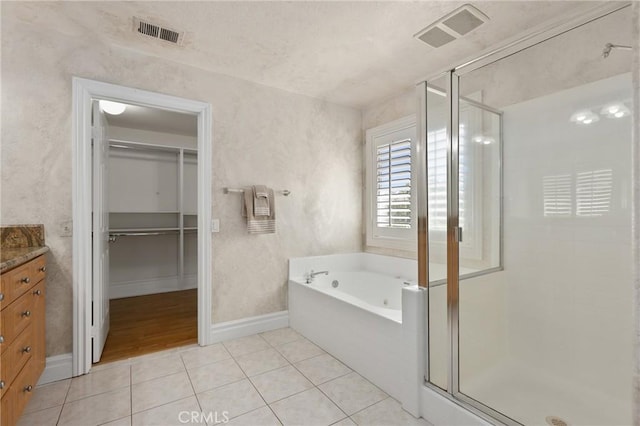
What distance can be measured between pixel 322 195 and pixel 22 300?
2.47 m

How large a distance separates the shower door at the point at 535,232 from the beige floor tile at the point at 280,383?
2.87 feet

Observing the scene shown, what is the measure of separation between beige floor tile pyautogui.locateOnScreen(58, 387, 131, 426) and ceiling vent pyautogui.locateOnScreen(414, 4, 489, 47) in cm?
307

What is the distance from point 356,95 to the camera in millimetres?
3262

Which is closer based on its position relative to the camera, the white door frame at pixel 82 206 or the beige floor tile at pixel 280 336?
the white door frame at pixel 82 206

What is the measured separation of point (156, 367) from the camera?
7.53 ft

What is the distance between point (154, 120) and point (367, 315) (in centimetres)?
379

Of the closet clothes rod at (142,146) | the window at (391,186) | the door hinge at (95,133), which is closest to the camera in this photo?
the door hinge at (95,133)

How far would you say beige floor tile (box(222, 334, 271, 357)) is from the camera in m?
2.55

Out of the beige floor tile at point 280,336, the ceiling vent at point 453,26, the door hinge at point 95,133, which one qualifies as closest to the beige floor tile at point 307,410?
the beige floor tile at point 280,336

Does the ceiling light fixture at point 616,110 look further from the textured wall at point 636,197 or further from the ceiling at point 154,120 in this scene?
the ceiling at point 154,120

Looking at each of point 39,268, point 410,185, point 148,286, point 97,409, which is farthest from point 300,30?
point 148,286

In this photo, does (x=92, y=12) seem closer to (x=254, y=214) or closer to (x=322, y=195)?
(x=254, y=214)

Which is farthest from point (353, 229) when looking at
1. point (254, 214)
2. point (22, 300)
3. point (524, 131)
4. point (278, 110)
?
point (22, 300)

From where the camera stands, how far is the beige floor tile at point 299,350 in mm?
2447
